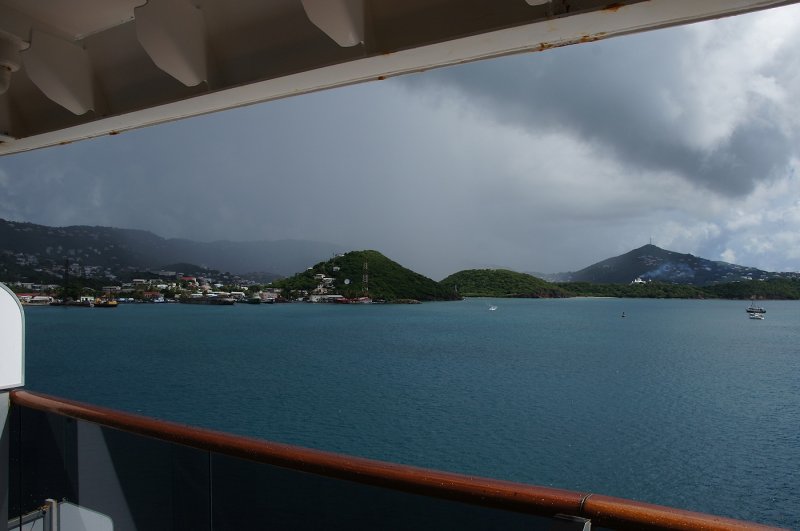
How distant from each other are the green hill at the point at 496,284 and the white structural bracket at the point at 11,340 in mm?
119076

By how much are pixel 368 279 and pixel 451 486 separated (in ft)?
351

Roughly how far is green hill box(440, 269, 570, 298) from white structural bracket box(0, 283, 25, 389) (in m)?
119

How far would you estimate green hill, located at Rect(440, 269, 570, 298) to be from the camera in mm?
123312

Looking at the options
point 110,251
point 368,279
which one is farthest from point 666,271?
point 110,251

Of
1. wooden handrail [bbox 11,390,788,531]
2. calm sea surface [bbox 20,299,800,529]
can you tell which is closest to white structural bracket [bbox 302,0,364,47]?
wooden handrail [bbox 11,390,788,531]

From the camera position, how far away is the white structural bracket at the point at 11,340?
247cm

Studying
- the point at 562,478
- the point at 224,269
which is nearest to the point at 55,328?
the point at 224,269

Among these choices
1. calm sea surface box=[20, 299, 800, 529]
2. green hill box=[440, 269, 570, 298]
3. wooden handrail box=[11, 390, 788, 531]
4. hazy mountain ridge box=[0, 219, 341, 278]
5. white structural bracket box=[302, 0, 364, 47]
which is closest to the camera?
wooden handrail box=[11, 390, 788, 531]

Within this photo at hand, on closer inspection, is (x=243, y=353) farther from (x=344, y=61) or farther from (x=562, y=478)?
(x=344, y=61)

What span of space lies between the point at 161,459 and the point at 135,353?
60.5m

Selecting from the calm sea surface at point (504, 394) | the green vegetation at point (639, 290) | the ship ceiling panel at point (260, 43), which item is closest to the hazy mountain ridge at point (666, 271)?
the green vegetation at point (639, 290)

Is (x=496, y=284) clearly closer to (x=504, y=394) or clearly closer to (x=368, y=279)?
(x=368, y=279)

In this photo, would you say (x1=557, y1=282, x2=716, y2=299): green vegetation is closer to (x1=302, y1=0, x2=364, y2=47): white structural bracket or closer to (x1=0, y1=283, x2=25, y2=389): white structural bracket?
(x1=0, y1=283, x2=25, y2=389): white structural bracket

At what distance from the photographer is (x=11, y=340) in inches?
102
